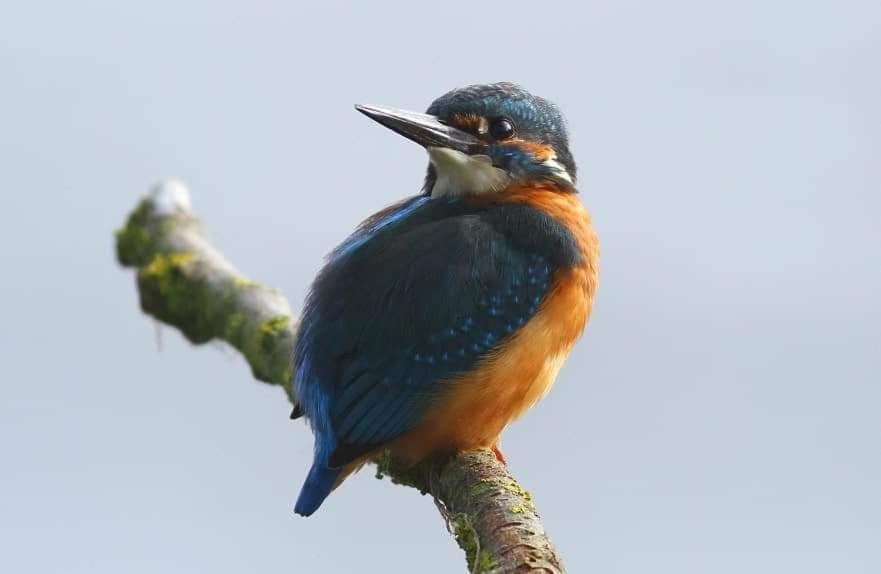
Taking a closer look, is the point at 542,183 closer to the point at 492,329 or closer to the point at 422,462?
the point at 492,329

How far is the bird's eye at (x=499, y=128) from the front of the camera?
3.80 m

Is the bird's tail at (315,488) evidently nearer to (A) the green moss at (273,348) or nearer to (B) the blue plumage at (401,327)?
(B) the blue plumage at (401,327)

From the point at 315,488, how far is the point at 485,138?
1.00 metres

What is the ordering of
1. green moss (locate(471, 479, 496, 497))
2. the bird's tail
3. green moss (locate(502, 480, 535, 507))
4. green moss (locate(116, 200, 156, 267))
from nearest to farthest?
green moss (locate(502, 480, 535, 507)), green moss (locate(471, 479, 496, 497)), the bird's tail, green moss (locate(116, 200, 156, 267))

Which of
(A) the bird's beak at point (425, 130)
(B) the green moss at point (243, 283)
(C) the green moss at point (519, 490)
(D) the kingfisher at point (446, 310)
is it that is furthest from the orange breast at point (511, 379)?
(B) the green moss at point (243, 283)

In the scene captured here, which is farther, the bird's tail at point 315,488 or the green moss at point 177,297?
the green moss at point 177,297

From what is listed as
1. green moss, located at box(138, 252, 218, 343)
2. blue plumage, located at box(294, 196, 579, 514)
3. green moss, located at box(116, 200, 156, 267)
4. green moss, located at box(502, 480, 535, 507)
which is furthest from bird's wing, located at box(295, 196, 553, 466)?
green moss, located at box(116, 200, 156, 267)

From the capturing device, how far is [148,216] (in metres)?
4.80

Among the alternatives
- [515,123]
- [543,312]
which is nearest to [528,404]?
[543,312]

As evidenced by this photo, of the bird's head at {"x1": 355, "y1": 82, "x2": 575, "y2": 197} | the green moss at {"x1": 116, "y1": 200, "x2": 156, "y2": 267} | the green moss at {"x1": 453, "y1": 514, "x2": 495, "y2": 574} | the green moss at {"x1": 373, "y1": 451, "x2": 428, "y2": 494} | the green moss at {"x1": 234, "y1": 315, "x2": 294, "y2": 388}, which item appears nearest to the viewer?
the green moss at {"x1": 453, "y1": 514, "x2": 495, "y2": 574}

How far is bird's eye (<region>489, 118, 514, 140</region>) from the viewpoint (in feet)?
12.5

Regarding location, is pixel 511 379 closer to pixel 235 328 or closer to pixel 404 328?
pixel 404 328

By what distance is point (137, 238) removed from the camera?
479cm

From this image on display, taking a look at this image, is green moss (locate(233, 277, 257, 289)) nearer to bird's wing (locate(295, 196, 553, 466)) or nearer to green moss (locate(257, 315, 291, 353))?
green moss (locate(257, 315, 291, 353))
